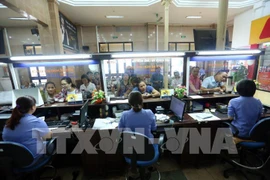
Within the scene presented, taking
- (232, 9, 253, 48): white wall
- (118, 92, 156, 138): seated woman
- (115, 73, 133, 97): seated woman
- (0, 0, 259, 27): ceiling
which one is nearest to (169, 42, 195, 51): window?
(0, 0, 259, 27): ceiling

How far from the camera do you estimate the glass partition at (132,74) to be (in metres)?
2.53

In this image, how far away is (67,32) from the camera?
15.9 ft

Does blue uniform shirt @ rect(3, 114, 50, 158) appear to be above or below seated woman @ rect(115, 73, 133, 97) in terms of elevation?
below

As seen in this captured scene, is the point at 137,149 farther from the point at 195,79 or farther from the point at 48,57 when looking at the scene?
the point at 195,79

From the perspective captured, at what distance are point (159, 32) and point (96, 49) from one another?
→ 3.20 meters

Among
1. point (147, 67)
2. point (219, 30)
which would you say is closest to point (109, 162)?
point (147, 67)

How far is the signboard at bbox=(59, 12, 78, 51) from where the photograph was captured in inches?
172

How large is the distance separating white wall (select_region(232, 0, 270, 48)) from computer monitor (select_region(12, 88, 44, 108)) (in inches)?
245

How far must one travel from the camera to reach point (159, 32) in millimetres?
6512

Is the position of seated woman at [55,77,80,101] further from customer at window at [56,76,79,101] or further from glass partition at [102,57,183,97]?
glass partition at [102,57,183,97]

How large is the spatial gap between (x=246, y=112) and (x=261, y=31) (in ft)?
9.80

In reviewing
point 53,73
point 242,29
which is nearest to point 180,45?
point 242,29

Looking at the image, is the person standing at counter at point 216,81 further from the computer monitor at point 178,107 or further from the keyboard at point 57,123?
the keyboard at point 57,123

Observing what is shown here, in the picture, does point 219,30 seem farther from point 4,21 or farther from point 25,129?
point 4,21
